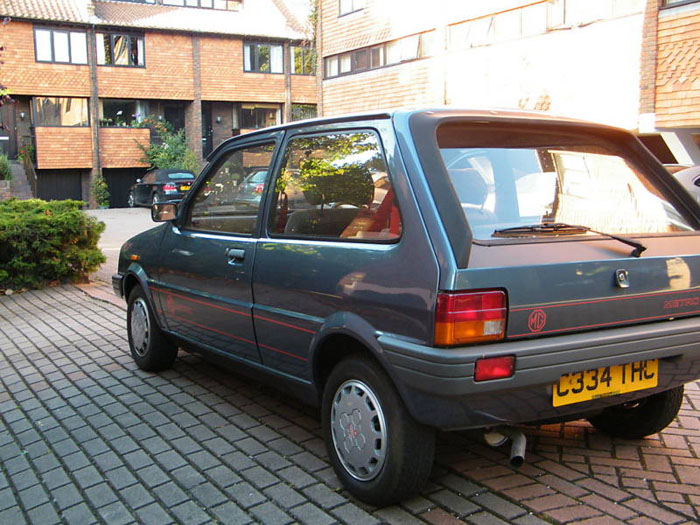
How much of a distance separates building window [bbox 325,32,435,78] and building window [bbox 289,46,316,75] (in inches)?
509

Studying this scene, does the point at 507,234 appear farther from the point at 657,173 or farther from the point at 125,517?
the point at 125,517

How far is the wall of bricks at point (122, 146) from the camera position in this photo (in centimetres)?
3366

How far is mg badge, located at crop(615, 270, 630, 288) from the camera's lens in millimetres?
3029

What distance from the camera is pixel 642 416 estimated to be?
151 inches

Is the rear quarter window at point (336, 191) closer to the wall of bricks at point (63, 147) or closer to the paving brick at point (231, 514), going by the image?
the paving brick at point (231, 514)

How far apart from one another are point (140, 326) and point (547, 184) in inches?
139

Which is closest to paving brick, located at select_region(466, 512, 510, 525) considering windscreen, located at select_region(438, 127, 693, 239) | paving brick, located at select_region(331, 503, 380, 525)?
paving brick, located at select_region(331, 503, 380, 525)

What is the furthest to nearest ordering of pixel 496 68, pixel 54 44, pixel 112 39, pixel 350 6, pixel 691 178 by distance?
1. pixel 112 39
2. pixel 54 44
3. pixel 350 6
4. pixel 496 68
5. pixel 691 178

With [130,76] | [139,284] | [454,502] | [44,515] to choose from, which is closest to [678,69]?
[139,284]

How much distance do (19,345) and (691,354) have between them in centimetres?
593

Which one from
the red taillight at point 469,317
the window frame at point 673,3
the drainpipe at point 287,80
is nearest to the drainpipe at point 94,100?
the drainpipe at point 287,80

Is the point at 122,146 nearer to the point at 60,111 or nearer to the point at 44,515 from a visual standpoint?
the point at 60,111

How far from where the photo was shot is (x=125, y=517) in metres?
3.22

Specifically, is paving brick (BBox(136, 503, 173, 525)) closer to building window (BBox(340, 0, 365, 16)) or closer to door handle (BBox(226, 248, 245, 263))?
door handle (BBox(226, 248, 245, 263))
